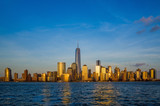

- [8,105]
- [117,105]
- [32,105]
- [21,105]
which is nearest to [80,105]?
[117,105]

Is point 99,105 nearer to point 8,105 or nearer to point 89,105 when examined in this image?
point 89,105

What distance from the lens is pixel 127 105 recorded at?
53.5m

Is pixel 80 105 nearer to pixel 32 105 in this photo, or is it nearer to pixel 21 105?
pixel 32 105

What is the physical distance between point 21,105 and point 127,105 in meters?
32.3

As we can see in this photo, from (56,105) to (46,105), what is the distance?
9.93 ft

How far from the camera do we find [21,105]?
54.0 m

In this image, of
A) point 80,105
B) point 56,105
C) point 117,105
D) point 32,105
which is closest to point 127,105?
point 117,105

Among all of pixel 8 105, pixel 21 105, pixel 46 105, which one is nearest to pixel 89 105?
pixel 46 105

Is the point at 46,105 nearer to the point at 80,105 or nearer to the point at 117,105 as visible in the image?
the point at 80,105

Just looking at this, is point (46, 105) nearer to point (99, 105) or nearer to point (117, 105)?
point (99, 105)

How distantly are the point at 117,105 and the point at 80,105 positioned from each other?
11286 millimetres

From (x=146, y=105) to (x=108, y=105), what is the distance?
11757 mm

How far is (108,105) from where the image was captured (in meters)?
53.6

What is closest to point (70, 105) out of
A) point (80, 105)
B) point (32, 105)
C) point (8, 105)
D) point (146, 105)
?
point (80, 105)
